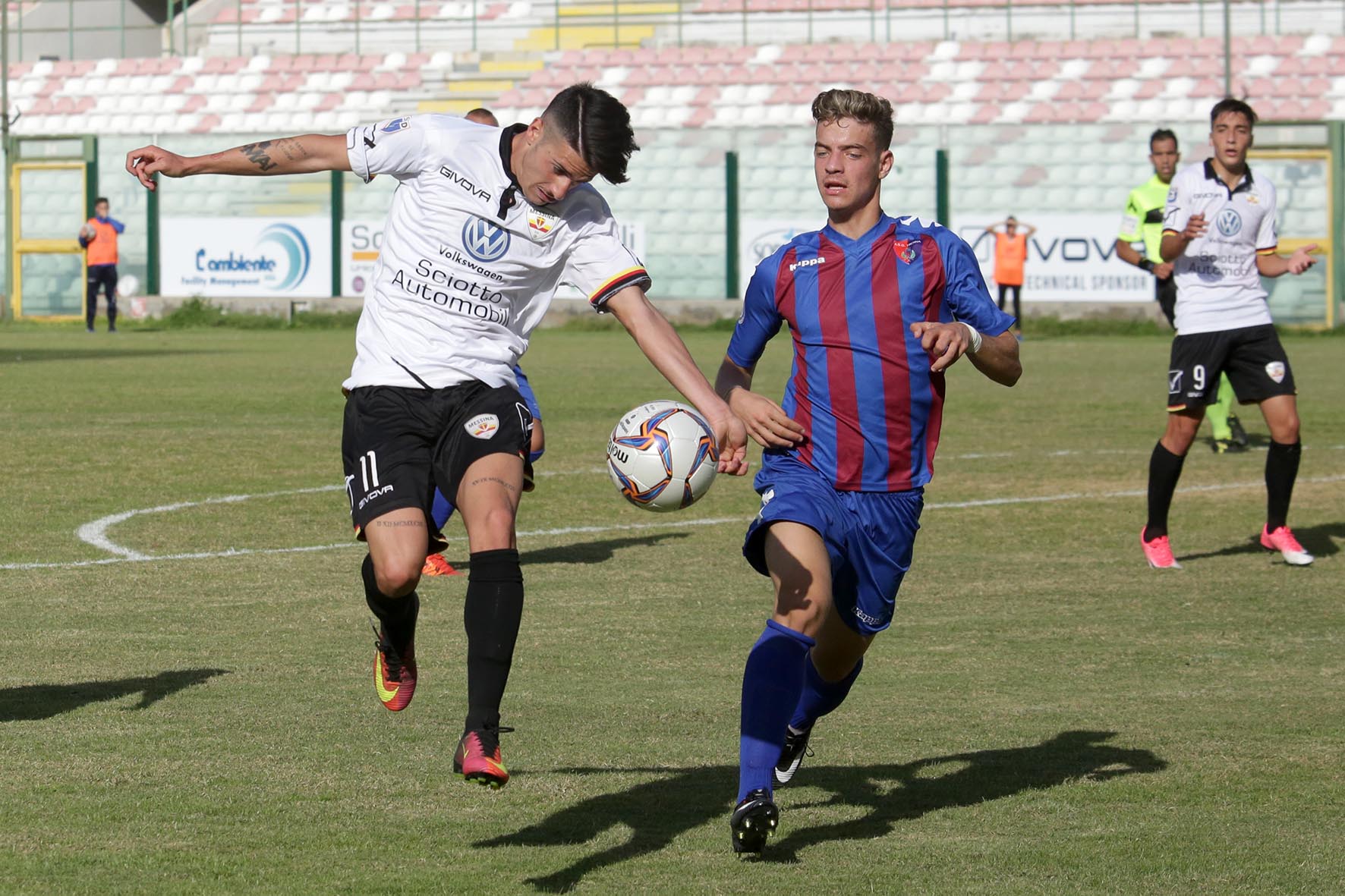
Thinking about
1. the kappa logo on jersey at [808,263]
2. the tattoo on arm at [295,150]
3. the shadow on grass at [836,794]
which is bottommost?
the shadow on grass at [836,794]

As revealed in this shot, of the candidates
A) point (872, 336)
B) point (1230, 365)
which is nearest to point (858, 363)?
point (872, 336)

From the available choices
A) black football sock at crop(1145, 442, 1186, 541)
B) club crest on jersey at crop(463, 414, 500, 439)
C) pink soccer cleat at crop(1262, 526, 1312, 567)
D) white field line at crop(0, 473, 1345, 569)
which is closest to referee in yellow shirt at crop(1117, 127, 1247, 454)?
white field line at crop(0, 473, 1345, 569)

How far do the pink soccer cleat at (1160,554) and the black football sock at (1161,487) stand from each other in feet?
0.09

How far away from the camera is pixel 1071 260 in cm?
3353

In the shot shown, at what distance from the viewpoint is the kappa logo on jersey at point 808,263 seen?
521cm

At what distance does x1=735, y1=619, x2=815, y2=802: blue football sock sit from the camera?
462 centimetres

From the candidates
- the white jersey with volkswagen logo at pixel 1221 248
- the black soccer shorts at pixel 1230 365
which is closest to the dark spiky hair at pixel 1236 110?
the white jersey with volkswagen logo at pixel 1221 248

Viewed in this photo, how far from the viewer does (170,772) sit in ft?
17.7

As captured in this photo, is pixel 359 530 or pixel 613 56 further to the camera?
pixel 613 56

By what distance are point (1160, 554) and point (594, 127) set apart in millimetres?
Result: 5681

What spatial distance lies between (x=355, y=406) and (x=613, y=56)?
35968 mm

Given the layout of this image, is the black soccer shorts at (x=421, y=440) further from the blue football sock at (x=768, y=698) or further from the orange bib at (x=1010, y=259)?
the orange bib at (x=1010, y=259)

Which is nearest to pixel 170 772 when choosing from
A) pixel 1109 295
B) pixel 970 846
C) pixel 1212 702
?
pixel 970 846

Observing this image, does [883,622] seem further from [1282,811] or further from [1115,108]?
[1115,108]
